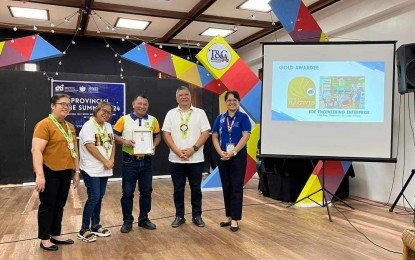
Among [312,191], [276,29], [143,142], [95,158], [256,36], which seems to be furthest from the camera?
[256,36]

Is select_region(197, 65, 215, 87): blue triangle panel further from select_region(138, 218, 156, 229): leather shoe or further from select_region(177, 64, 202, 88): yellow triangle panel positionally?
select_region(138, 218, 156, 229): leather shoe

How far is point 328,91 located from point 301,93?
313 mm

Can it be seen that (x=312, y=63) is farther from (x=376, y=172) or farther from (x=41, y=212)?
(x=41, y=212)

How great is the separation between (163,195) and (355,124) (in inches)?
119

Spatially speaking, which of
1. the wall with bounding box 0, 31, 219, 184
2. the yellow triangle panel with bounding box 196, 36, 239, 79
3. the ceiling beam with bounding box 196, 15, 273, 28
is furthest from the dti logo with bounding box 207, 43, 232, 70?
the wall with bounding box 0, 31, 219, 184


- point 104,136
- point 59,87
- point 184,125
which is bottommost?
point 104,136

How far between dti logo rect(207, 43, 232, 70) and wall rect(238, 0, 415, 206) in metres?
1.92

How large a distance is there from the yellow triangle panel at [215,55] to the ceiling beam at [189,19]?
763 mm

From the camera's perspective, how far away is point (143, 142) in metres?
3.57

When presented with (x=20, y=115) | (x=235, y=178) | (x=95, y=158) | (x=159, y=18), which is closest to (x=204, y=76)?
(x=159, y=18)

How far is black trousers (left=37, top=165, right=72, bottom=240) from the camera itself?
9.76 feet

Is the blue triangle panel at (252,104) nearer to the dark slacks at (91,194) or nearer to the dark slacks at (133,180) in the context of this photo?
the dark slacks at (133,180)

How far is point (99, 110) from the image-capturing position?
3.30 metres

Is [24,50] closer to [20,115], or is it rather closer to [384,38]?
[20,115]
